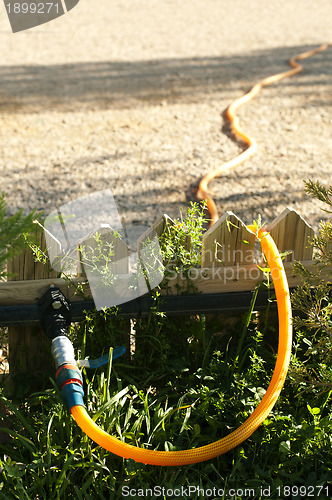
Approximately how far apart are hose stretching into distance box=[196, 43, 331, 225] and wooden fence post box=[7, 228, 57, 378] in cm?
117

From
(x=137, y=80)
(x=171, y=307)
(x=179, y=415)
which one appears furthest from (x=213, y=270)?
(x=137, y=80)

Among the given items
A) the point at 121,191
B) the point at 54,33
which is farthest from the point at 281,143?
the point at 54,33

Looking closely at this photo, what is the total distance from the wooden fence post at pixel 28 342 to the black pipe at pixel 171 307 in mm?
102

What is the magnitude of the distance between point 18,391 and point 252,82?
5038 millimetres

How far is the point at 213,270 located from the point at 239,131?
286 centimetres

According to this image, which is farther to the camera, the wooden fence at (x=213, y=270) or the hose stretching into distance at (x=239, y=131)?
the hose stretching into distance at (x=239, y=131)

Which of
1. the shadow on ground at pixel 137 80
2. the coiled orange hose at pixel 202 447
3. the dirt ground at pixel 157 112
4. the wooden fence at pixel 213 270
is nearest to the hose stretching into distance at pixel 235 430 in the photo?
the coiled orange hose at pixel 202 447

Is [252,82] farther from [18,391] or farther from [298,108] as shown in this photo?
[18,391]

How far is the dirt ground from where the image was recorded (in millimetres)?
4035

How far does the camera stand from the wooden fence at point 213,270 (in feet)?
7.11

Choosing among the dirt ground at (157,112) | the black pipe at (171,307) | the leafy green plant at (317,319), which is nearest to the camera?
the leafy green plant at (317,319)

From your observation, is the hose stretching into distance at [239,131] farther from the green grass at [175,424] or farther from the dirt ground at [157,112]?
the green grass at [175,424]

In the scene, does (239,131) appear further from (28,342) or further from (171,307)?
(28,342)

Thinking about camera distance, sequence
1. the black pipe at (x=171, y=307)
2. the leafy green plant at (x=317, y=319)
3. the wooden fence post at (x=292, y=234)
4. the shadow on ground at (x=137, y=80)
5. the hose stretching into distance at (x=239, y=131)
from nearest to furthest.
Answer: the leafy green plant at (x=317, y=319) < the black pipe at (x=171, y=307) < the wooden fence post at (x=292, y=234) < the hose stretching into distance at (x=239, y=131) < the shadow on ground at (x=137, y=80)
